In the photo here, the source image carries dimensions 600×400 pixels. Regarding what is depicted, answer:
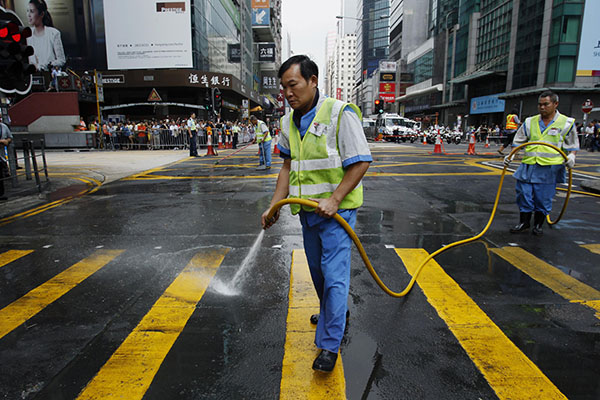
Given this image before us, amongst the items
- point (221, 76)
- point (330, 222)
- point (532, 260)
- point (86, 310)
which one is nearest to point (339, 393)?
point (330, 222)

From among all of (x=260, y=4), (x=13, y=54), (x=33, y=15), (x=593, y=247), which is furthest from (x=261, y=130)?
(x=260, y=4)

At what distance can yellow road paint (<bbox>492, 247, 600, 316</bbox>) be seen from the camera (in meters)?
3.90

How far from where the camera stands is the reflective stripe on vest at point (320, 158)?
2.76 meters

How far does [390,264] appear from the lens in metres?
4.86

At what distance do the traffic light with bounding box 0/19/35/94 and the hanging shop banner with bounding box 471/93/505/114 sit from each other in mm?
50059

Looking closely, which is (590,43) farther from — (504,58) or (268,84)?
(268,84)

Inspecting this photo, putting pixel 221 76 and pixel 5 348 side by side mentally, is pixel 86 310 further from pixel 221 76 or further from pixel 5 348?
pixel 221 76

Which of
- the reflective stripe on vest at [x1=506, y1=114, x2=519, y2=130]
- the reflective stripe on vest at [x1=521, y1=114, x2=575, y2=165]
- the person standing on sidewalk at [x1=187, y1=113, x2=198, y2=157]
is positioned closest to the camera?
the reflective stripe on vest at [x1=521, y1=114, x2=575, y2=165]

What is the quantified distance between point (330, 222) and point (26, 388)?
2220 mm

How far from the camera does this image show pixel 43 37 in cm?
3666

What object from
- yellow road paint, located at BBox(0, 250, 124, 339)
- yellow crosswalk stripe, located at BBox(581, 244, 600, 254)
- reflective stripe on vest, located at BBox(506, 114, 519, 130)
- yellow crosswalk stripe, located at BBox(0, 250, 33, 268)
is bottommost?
yellow crosswalk stripe, located at BBox(0, 250, 33, 268)

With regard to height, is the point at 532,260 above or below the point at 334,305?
below

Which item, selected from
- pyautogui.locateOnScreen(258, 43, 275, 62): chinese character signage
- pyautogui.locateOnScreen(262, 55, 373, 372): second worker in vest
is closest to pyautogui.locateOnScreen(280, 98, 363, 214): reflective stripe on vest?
pyautogui.locateOnScreen(262, 55, 373, 372): second worker in vest

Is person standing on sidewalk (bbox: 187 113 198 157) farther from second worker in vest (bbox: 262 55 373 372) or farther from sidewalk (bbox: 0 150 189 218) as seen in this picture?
second worker in vest (bbox: 262 55 373 372)
